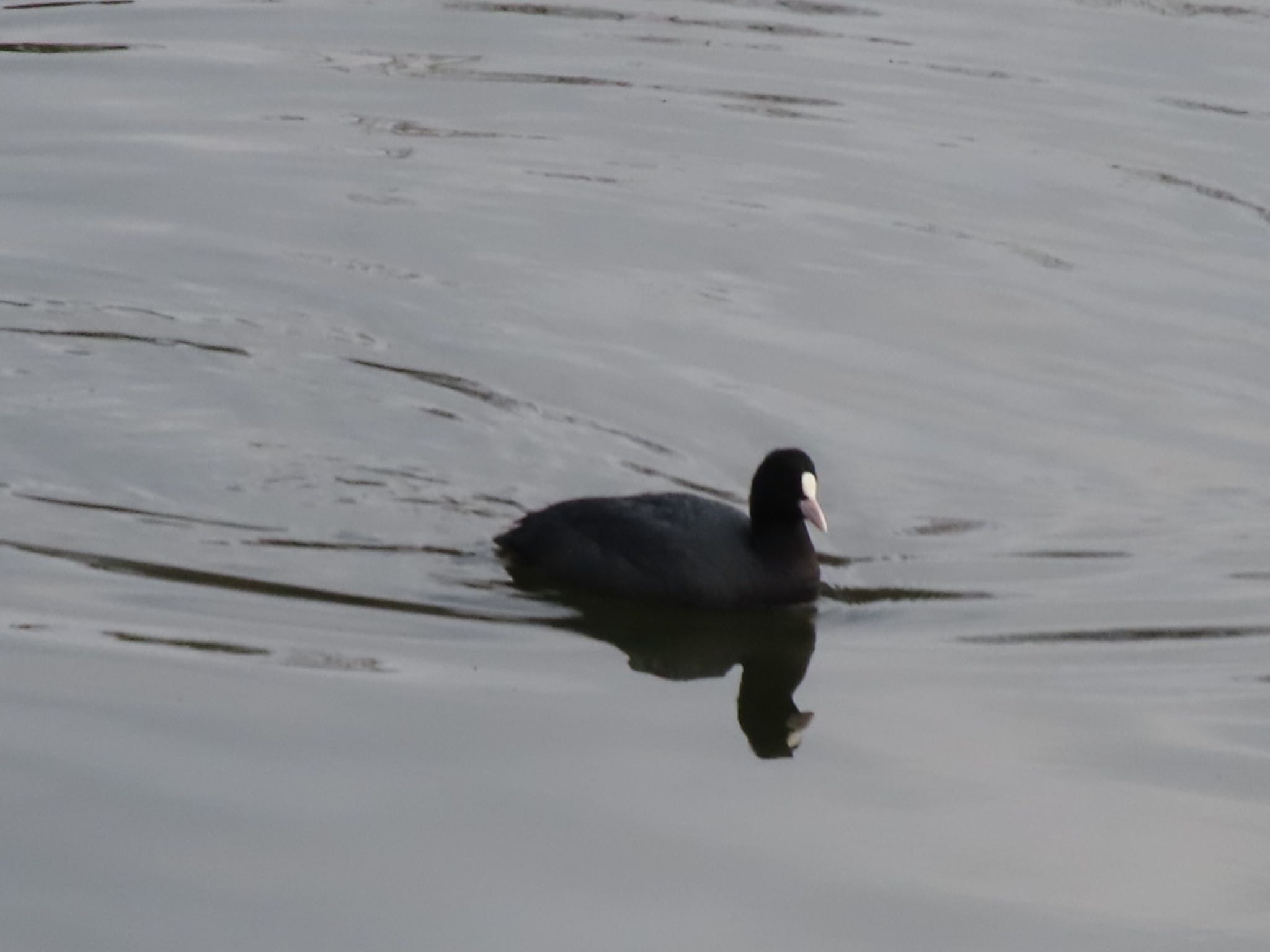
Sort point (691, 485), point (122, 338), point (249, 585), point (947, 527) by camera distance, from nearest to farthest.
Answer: point (249, 585) < point (947, 527) < point (691, 485) < point (122, 338)

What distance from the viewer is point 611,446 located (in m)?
9.11

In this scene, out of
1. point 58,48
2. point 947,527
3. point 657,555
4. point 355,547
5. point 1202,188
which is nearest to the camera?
point 657,555

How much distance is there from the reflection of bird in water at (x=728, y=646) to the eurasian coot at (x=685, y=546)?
0.06 meters

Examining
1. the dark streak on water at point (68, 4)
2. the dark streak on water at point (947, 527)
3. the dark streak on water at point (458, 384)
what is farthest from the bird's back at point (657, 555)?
the dark streak on water at point (68, 4)

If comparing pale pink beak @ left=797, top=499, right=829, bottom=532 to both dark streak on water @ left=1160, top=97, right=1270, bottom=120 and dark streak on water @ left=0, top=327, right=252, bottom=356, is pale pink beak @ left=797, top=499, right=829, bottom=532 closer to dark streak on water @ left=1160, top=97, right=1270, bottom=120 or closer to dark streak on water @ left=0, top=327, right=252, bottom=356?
dark streak on water @ left=0, top=327, right=252, bottom=356

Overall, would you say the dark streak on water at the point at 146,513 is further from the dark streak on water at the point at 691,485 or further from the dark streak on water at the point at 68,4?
the dark streak on water at the point at 68,4

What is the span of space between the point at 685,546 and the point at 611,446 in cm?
140

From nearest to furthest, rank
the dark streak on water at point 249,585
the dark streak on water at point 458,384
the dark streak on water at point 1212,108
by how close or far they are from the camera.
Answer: the dark streak on water at point 249,585
the dark streak on water at point 458,384
the dark streak on water at point 1212,108

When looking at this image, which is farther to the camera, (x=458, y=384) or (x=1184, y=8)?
(x=1184, y=8)

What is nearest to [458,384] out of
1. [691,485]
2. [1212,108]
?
[691,485]

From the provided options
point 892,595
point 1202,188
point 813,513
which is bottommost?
point 892,595

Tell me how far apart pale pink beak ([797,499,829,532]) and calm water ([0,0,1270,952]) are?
0.36 meters

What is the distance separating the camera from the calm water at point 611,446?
237 inches

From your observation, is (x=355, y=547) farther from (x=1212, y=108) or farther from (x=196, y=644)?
(x=1212, y=108)
